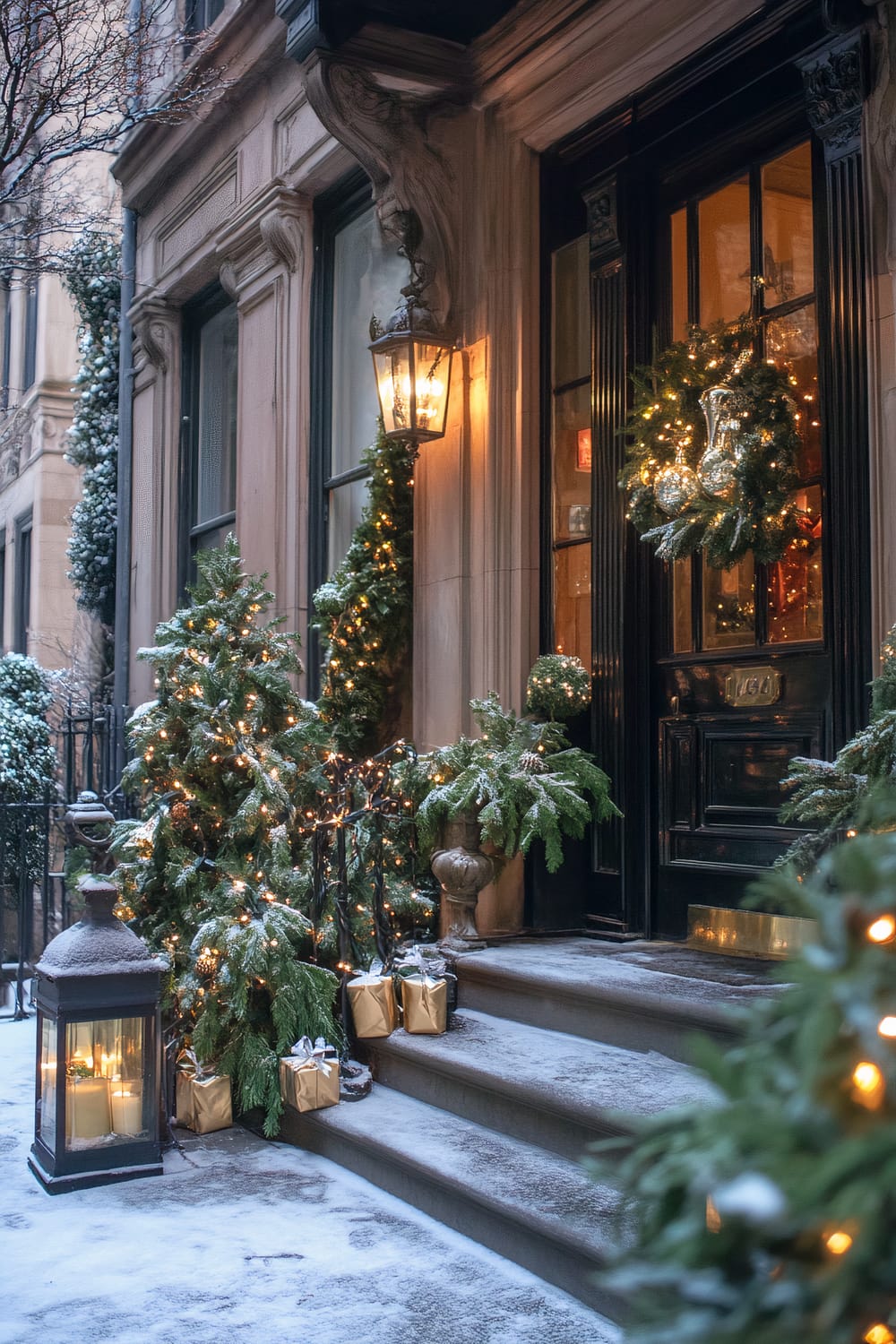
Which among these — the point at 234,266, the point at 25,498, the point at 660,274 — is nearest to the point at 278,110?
the point at 234,266

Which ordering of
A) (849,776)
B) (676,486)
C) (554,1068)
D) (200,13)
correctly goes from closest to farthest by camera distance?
1. (849,776)
2. (554,1068)
3. (676,486)
4. (200,13)

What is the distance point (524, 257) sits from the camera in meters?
7.05

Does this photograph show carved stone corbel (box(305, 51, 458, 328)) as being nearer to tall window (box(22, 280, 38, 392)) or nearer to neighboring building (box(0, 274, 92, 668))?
Result: neighboring building (box(0, 274, 92, 668))

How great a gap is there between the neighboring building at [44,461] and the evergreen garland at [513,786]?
41.9 feet

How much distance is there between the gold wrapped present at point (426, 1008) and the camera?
17.3 feet

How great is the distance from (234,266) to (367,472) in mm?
2864

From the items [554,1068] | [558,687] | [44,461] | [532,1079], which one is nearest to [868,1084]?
[532,1079]

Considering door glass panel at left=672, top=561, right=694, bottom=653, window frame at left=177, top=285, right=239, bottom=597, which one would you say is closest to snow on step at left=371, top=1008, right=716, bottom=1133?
door glass panel at left=672, top=561, right=694, bottom=653

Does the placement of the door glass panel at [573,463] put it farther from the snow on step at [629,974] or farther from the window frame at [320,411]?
the window frame at [320,411]

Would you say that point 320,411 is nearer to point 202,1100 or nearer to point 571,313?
point 571,313

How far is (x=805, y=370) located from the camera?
18.2ft

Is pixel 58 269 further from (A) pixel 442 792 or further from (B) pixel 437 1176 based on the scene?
(B) pixel 437 1176

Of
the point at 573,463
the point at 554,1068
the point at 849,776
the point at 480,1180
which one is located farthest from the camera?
the point at 573,463

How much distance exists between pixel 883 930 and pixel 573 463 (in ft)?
19.8
